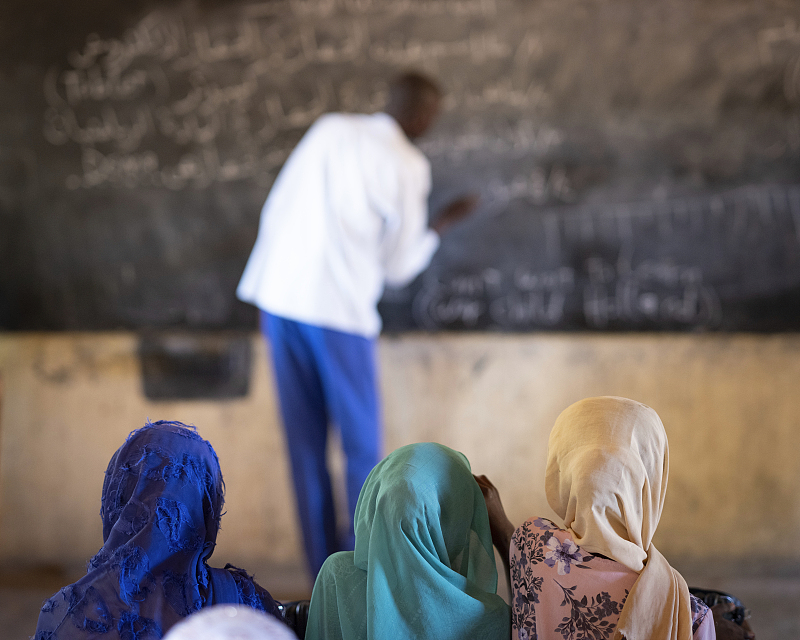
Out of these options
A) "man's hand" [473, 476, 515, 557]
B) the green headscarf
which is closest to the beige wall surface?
"man's hand" [473, 476, 515, 557]

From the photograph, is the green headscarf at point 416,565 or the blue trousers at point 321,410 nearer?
the green headscarf at point 416,565

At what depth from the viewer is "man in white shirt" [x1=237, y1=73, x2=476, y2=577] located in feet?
7.71

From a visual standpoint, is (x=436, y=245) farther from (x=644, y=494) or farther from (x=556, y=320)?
(x=644, y=494)

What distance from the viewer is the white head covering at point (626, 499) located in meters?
1.01

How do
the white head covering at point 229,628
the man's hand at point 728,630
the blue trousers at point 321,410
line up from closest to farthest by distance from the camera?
the white head covering at point 229,628
the man's hand at point 728,630
the blue trousers at point 321,410

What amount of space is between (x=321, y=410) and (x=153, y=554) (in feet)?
4.68

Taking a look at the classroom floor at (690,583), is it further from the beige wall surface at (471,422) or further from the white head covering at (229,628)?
the white head covering at (229,628)

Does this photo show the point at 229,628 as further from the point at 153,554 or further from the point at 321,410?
the point at 321,410

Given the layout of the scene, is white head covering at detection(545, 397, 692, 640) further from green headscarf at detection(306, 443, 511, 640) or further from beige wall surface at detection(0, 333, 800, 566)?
beige wall surface at detection(0, 333, 800, 566)

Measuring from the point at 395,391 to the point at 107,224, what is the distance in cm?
134

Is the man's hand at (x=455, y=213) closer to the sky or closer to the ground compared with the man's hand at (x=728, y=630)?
closer to the sky

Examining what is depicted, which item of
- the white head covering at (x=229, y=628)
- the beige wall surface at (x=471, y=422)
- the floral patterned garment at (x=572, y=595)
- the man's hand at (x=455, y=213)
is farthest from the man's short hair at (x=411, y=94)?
the white head covering at (x=229, y=628)

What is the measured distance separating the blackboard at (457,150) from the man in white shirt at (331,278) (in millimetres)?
208

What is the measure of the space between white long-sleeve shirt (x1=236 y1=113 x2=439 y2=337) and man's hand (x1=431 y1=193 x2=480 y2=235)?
0.16 meters
